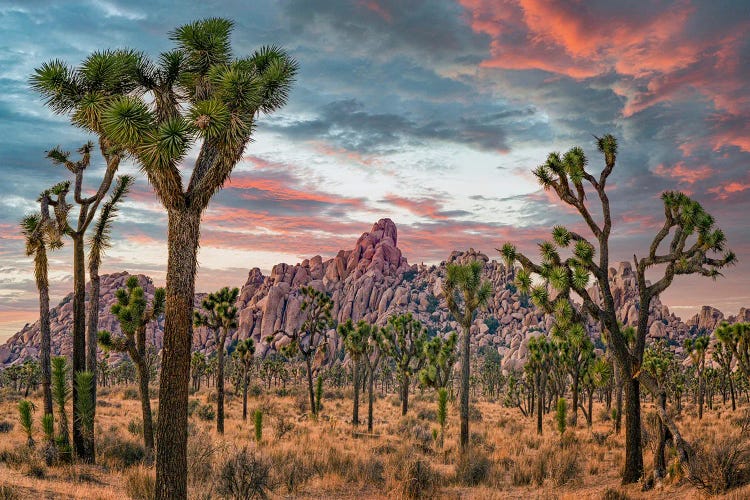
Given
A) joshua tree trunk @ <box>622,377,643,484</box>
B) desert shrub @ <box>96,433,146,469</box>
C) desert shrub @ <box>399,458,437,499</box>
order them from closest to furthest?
desert shrub @ <box>399,458,437,499</box> < joshua tree trunk @ <box>622,377,643,484</box> < desert shrub @ <box>96,433,146,469</box>

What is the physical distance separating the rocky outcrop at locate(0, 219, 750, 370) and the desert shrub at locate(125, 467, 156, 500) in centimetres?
11699

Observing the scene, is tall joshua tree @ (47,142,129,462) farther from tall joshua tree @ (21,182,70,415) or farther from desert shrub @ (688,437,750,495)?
desert shrub @ (688,437,750,495)

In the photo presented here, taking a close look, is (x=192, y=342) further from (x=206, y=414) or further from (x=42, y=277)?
(x=206, y=414)

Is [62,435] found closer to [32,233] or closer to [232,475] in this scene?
[232,475]

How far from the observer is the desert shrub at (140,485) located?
36.7 ft

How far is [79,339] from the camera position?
15656mm

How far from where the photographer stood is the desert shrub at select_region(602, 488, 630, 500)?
38.7 feet

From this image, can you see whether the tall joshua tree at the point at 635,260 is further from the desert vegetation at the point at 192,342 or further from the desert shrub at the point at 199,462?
the desert shrub at the point at 199,462

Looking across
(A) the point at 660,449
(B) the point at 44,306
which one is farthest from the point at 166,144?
(B) the point at 44,306

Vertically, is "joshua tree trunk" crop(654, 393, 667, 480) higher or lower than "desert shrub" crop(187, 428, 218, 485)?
higher

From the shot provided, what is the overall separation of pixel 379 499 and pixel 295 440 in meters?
9.86

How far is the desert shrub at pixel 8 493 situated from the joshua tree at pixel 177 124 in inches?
136

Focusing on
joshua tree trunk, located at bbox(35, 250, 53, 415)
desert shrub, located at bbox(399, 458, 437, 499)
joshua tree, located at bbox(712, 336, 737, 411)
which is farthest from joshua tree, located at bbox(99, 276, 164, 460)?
joshua tree, located at bbox(712, 336, 737, 411)

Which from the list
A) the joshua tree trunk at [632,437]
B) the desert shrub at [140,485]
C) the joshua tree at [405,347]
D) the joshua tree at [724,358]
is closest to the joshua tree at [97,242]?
the desert shrub at [140,485]
